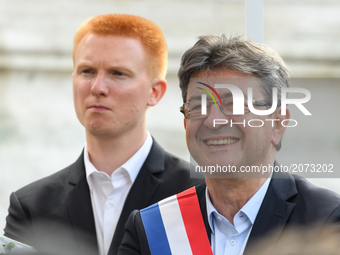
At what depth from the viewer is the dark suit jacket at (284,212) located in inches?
66.7

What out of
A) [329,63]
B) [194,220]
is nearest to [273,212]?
[194,220]

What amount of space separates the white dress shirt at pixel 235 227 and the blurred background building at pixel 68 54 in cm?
368

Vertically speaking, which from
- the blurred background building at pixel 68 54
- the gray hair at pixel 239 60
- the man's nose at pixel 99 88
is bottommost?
the blurred background building at pixel 68 54

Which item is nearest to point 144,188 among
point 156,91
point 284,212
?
point 156,91

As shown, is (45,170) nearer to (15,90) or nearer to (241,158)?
(15,90)

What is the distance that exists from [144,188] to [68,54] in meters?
3.84

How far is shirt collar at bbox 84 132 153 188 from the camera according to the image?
2.27 m

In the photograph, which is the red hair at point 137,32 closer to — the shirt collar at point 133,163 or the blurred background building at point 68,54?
the shirt collar at point 133,163

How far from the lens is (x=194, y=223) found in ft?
5.99

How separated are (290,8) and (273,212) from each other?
445cm

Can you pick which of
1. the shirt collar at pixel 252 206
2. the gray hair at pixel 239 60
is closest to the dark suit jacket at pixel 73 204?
the shirt collar at pixel 252 206

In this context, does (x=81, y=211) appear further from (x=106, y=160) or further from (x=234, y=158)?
(x=234, y=158)

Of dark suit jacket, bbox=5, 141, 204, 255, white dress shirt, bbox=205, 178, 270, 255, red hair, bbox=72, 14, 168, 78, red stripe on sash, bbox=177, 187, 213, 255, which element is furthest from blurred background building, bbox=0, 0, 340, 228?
white dress shirt, bbox=205, 178, 270, 255

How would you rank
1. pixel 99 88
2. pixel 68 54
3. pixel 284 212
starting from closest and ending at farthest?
pixel 284 212 → pixel 99 88 → pixel 68 54
